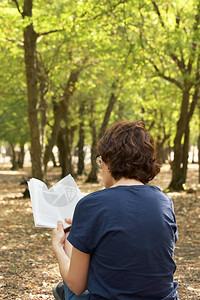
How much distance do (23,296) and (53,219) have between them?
2398 mm

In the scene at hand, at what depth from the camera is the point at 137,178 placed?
2115 millimetres

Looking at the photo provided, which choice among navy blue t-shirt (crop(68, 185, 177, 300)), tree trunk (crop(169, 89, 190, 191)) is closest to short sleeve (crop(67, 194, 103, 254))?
navy blue t-shirt (crop(68, 185, 177, 300))

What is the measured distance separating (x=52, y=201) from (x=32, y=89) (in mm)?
10247

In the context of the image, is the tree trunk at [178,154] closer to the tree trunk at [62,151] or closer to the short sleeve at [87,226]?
the tree trunk at [62,151]

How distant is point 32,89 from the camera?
40.6ft

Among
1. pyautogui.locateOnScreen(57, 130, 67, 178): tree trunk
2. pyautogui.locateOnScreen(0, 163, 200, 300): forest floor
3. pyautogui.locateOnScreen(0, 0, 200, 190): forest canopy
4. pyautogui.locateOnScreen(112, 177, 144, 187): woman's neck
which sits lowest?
pyautogui.locateOnScreen(0, 163, 200, 300): forest floor

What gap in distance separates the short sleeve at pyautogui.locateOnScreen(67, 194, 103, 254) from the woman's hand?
0.38 metres

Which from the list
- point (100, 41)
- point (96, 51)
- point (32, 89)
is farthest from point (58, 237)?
point (96, 51)

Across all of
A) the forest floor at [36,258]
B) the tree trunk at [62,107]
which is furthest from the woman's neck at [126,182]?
the tree trunk at [62,107]

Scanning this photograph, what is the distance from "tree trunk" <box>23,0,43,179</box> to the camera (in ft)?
39.1

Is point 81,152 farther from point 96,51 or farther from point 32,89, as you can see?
point 32,89

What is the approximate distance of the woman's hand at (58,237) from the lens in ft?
7.57

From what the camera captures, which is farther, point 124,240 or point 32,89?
point 32,89

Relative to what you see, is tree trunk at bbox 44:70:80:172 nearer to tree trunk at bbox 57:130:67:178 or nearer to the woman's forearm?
tree trunk at bbox 57:130:67:178
